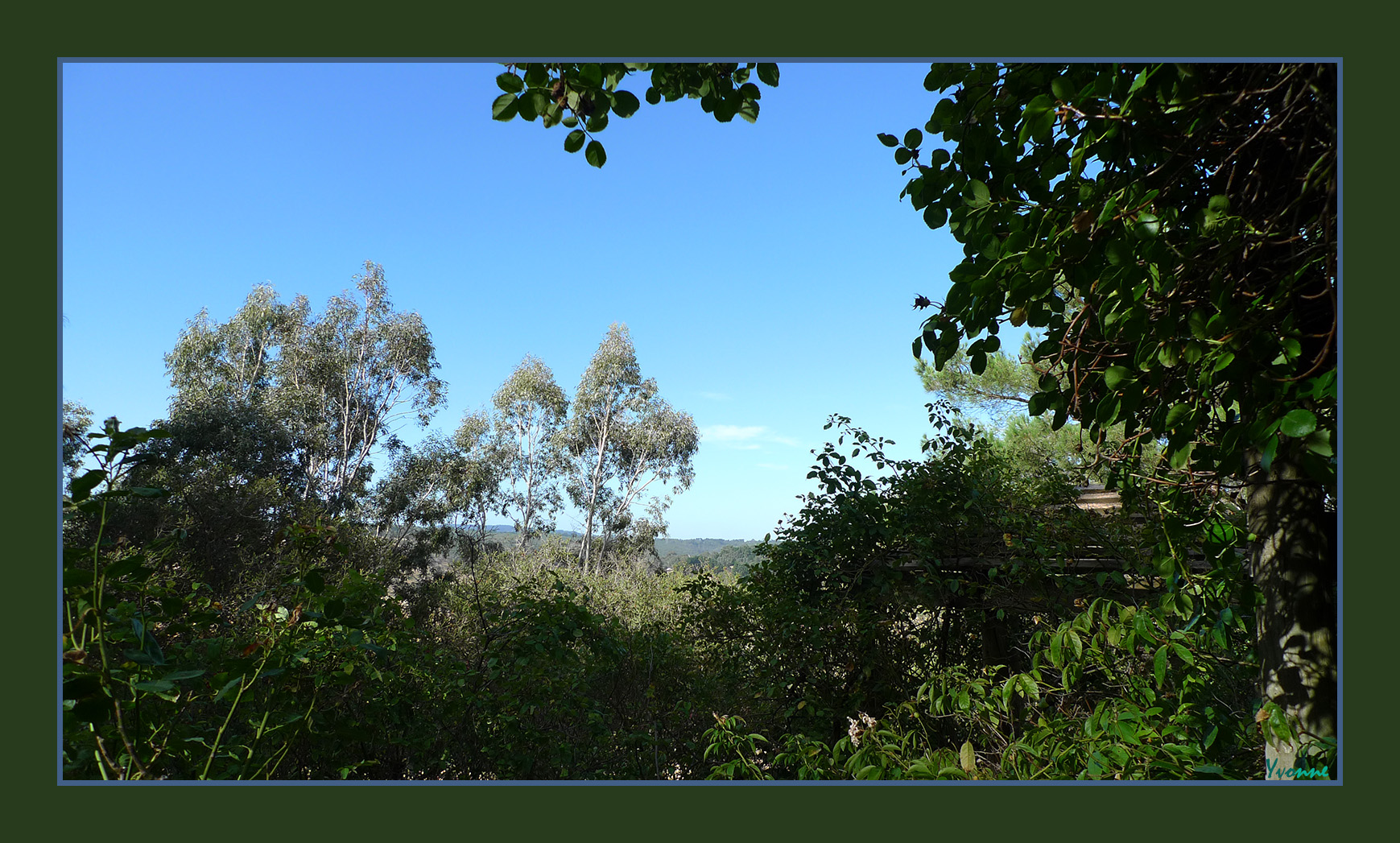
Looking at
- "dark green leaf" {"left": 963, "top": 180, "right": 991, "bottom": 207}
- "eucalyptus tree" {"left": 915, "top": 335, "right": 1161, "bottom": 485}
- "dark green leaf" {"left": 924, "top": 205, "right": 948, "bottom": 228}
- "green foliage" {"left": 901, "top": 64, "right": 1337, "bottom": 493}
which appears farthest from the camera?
"eucalyptus tree" {"left": 915, "top": 335, "right": 1161, "bottom": 485}

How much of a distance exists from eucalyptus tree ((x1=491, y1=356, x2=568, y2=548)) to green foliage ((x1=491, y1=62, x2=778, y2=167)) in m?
4.77

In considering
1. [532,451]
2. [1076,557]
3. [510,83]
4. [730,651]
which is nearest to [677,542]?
[730,651]

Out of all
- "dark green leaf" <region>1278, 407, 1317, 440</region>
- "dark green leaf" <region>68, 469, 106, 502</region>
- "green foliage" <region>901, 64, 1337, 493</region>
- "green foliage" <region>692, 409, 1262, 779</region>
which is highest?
"green foliage" <region>901, 64, 1337, 493</region>

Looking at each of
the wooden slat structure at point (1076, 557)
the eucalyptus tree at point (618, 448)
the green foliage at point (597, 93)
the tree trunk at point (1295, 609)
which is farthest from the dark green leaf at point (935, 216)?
the eucalyptus tree at point (618, 448)

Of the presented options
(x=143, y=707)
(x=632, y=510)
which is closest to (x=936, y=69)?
(x=143, y=707)

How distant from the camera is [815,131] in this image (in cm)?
247

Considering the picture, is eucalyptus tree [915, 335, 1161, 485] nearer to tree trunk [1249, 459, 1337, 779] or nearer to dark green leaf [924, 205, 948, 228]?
tree trunk [1249, 459, 1337, 779]

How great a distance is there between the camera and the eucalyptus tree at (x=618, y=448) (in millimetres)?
7707

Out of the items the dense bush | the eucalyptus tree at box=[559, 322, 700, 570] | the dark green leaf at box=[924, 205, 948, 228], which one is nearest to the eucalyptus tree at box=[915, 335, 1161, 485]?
the dense bush

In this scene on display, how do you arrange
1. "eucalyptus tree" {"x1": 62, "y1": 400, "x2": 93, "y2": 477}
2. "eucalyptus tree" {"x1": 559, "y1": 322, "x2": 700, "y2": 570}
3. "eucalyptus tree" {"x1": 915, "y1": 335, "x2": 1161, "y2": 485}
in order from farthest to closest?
1. "eucalyptus tree" {"x1": 559, "y1": 322, "x2": 700, "y2": 570}
2. "eucalyptus tree" {"x1": 915, "y1": 335, "x2": 1161, "y2": 485}
3. "eucalyptus tree" {"x1": 62, "y1": 400, "x2": 93, "y2": 477}

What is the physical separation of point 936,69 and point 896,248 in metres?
1.09

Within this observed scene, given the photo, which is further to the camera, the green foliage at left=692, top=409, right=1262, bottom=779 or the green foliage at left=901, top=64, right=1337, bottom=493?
the green foliage at left=692, top=409, right=1262, bottom=779

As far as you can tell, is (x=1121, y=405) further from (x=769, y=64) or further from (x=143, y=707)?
(x=143, y=707)

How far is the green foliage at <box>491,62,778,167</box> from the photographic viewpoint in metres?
1.30
